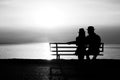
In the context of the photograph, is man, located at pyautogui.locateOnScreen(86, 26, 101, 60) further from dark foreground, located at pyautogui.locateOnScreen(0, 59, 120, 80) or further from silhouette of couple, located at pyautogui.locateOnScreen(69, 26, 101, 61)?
dark foreground, located at pyautogui.locateOnScreen(0, 59, 120, 80)

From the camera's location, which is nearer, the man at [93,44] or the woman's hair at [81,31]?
the man at [93,44]

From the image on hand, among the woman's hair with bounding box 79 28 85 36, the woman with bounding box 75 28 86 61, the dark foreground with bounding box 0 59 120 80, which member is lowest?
the dark foreground with bounding box 0 59 120 80

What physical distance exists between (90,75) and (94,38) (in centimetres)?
164

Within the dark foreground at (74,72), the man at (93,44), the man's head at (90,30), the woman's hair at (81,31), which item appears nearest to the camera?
the dark foreground at (74,72)

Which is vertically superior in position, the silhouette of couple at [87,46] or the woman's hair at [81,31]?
the woman's hair at [81,31]

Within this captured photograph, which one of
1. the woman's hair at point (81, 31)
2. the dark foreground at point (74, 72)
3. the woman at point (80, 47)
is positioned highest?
the woman's hair at point (81, 31)

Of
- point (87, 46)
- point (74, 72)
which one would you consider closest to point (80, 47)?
point (87, 46)

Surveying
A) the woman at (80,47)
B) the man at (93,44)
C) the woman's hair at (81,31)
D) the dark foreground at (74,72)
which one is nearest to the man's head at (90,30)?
→ the woman's hair at (81,31)

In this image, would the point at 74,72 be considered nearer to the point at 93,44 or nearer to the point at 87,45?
the point at 87,45

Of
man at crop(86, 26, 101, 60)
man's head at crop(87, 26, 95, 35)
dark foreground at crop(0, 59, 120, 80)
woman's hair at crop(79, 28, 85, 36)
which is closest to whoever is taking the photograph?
dark foreground at crop(0, 59, 120, 80)

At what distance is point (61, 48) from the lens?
12562 mm

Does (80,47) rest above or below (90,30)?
below

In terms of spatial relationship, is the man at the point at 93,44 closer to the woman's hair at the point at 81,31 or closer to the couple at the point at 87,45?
the couple at the point at 87,45

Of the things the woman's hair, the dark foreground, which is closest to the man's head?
the woman's hair
